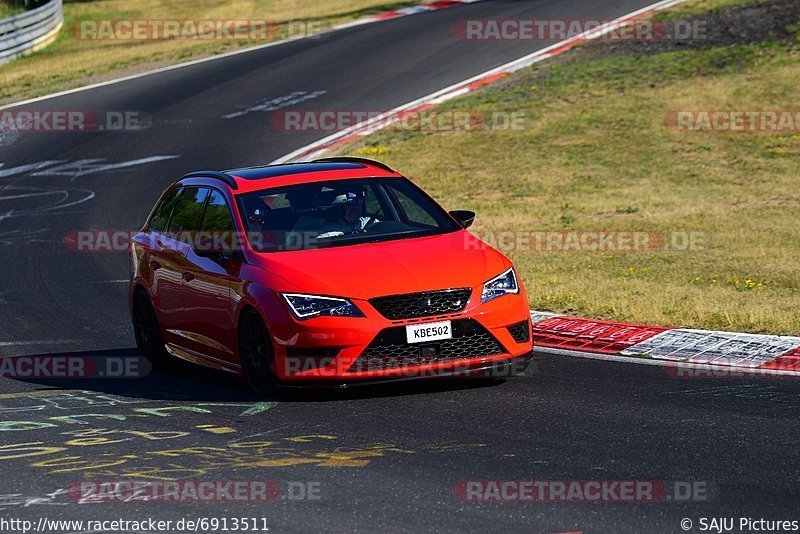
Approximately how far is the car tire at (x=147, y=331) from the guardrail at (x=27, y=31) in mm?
25377

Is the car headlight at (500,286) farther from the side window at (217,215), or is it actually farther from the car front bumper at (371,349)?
the side window at (217,215)

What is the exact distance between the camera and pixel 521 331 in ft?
32.4

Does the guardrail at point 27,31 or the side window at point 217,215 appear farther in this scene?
the guardrail at point 27,31

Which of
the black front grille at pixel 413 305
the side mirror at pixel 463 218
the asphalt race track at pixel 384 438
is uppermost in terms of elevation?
the side mirror at pixel 463 218

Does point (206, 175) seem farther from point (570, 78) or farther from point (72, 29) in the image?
point (72, 29)

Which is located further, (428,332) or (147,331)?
(147,331)

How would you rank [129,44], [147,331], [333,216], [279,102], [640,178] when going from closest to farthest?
[333,216]
[147,331]
[640,178]
[279,102]
[129,44]

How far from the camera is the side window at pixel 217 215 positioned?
10742mm

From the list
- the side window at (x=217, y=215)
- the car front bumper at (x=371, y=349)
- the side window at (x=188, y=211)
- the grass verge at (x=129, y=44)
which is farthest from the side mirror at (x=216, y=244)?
the grass verge at (x=129, y=44)

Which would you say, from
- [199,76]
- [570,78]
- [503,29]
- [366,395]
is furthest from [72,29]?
[366,395]

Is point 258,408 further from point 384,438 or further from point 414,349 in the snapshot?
point 384,438

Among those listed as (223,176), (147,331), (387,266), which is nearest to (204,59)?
(147,331)

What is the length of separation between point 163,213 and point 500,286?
3.62m

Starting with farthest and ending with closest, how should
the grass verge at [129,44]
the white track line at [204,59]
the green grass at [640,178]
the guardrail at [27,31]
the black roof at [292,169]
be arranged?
the guardrail at [27,31] < the grass verge at [129,44] < the white track line at [204,59] < the green grass at [640,178] < the black roof at [292,169]
